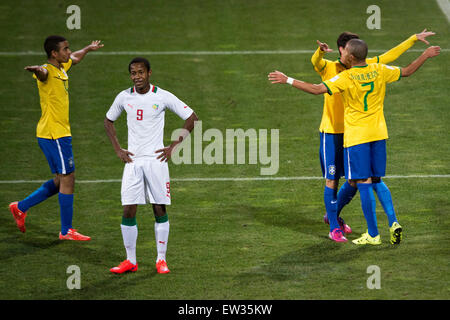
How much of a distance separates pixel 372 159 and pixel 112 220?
3299 millimetres

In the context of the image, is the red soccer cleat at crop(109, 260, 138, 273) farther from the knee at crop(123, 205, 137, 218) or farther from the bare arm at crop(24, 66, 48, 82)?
the bare arm at crop(24, 66, 48, 82)

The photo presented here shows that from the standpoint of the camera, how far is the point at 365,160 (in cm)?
877

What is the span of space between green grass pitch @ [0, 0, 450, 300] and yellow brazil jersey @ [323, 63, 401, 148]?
49.1 inches

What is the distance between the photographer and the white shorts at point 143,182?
324 inches

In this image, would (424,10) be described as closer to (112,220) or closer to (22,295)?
(112,220)

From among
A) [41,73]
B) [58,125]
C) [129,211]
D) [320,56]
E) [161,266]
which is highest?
[320,56]

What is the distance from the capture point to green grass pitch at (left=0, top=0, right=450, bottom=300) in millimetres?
8219

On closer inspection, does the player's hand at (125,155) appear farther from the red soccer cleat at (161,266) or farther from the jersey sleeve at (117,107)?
the red soccer cleat at (161,266)

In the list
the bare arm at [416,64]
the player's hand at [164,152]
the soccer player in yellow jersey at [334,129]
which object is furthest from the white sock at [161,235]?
the bare arm at [416,64]

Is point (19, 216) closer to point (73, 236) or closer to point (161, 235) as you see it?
point (73, 236)

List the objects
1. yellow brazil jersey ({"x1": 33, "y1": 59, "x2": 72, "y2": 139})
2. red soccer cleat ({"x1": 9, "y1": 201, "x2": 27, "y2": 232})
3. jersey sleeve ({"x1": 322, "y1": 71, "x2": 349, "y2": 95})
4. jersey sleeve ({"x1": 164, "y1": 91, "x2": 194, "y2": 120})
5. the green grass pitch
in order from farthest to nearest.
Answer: red soccer cleat ({"x1": 9, "y1": 201, "x2": 27, "y2": 232}), yellow brazil jersey ({"x1": 33, "y1": 59, "x2": 72, "y2": 139}), jersey sleeve ({"x1": 322, "y1": 71, "x2": 349, "y2": 95}), jersey sleeve ({"x1": 164, "y1": 91, "x2": 194, "y2": 120}), the green grass pitch

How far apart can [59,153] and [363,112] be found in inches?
134

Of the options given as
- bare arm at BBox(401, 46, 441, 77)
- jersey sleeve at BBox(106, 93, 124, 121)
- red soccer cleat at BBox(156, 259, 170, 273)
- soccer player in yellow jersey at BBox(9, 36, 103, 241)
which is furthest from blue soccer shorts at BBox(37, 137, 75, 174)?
bare arm at BBox(401, 46, 441, 77)

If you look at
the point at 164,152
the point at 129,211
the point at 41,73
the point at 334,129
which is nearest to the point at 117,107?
the point at 164,152
